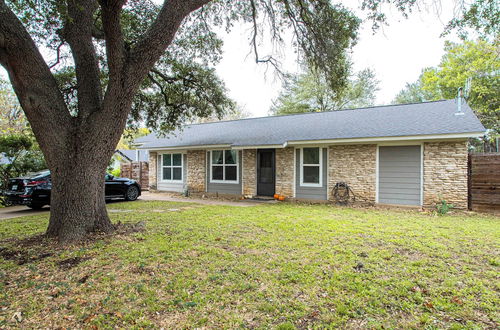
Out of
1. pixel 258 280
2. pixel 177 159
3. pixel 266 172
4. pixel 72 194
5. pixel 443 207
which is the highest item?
pixel 177 159

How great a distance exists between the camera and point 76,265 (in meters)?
3.81

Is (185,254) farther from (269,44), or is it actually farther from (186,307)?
(269,44)

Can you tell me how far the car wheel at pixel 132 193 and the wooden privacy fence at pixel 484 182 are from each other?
12.3 m

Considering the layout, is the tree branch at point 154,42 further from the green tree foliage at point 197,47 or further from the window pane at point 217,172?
the window pane at point 217,172

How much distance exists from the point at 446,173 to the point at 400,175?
1277 millimetres

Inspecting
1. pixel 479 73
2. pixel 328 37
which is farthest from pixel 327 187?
pixel 479 73

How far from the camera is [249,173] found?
1205 cm

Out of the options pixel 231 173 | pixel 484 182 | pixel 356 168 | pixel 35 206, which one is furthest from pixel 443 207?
pixel 35 206

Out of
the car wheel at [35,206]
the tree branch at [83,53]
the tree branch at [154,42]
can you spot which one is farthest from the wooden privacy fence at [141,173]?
the tree branch at [154,42]

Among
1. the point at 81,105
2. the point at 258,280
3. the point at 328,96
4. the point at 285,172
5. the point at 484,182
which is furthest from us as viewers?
the point at 328,96

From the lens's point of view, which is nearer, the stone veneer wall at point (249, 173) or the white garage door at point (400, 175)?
the white garage door at point (400, 175)

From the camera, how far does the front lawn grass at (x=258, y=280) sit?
2551mm

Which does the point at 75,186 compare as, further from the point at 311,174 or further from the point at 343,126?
the point at 343,126

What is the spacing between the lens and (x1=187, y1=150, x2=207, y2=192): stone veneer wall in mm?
13383
